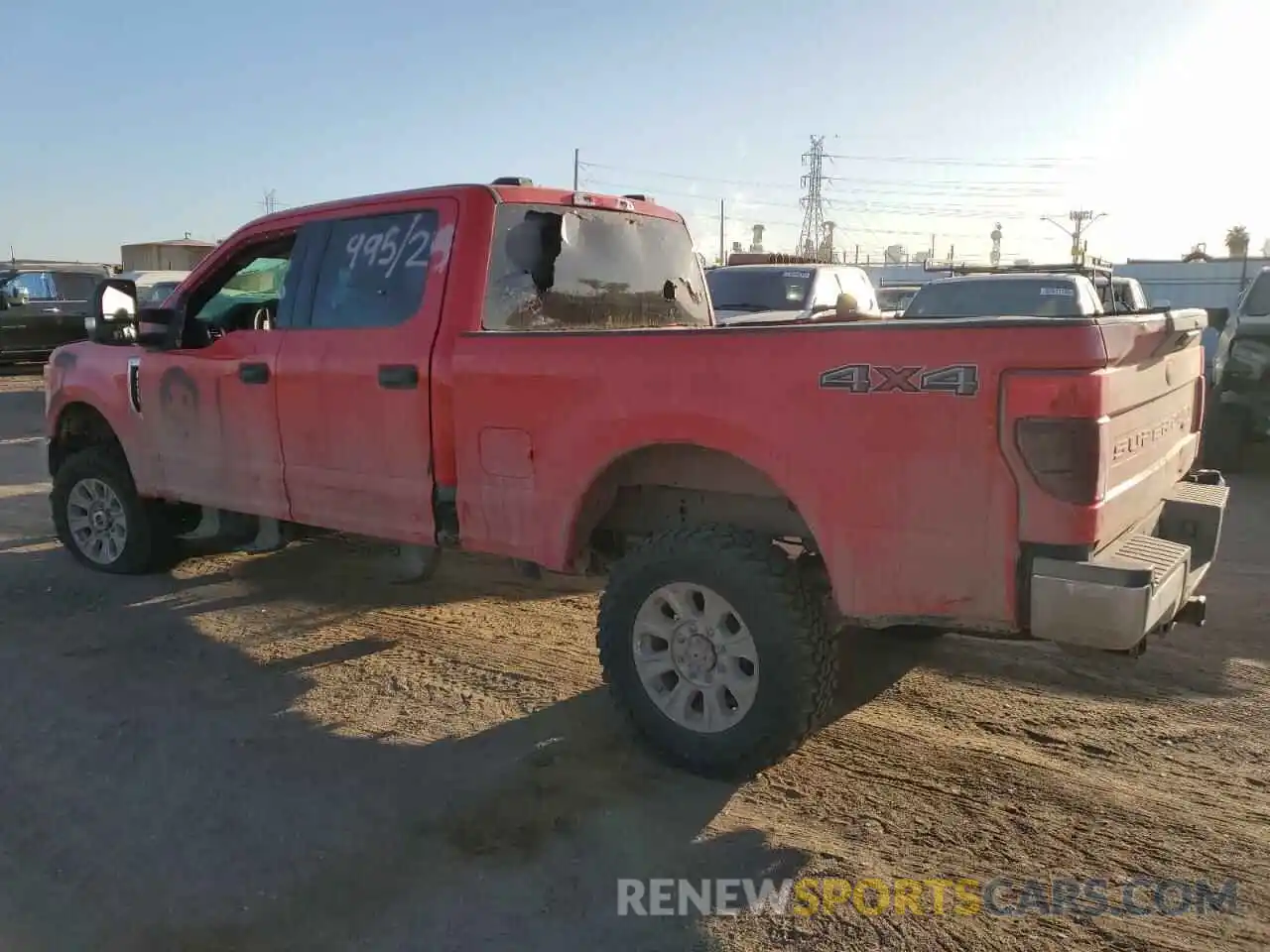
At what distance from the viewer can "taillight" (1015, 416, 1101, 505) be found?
285 centimetres

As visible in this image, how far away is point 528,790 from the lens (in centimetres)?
363

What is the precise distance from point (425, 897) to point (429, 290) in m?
2.51

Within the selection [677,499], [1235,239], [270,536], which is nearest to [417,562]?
[270,536]

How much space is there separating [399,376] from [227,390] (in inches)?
56.0

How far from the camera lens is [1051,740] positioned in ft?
13.0

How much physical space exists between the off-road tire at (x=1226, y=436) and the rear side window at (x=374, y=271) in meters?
8.07

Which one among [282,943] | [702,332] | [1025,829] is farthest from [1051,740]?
[282,943]

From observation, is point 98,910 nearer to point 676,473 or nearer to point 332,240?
point 676,473

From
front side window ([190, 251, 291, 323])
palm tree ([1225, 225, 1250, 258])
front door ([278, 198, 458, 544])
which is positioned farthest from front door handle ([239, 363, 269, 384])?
palm tree ([1225, 225, 1250, 258])

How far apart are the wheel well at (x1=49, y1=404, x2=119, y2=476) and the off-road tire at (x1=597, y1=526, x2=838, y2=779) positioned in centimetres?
415

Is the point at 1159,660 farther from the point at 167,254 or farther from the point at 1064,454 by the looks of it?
the point at 167,254

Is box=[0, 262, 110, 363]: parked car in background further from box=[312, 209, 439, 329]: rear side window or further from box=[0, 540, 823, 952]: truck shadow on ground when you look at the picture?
box=[0, 540, 823, 952]: truck shadow on ground

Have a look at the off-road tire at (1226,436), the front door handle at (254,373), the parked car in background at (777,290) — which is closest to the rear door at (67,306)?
the parked car in background at (777,290)

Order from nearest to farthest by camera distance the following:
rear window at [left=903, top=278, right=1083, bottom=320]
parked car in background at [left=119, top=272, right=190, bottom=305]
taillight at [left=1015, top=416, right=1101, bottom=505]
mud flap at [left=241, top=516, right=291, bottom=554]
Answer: taillight at [left=1015, top=416, right=1101, bottom=505] < mud flap at [left=241, top=516, right=291, bottom=554] < rear window at [left=903, top=278, right=1083, bottom=320] < parked car in background at [left=119, top=272, right=190, bottom=305]
